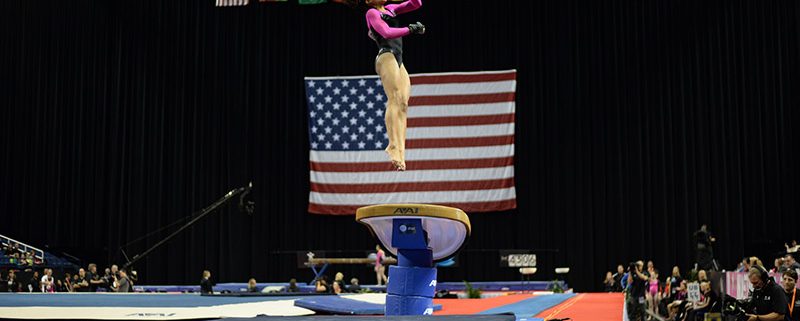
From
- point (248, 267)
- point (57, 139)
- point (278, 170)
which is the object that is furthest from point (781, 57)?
point (57, 139)

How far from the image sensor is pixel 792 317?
284 inches

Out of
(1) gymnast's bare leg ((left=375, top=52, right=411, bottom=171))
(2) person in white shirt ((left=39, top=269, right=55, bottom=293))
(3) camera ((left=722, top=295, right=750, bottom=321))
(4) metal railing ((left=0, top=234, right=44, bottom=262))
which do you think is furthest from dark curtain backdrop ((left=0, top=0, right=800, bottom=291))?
(1) gymnast's bare leg ((left=375, top=52, right=411, bottom=171))

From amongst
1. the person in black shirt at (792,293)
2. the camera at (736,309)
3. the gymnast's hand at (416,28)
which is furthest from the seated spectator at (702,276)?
the gymnast's hand at (416,28)

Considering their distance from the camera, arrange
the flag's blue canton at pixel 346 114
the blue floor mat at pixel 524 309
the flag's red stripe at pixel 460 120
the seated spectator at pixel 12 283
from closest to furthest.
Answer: the blue floor mat at pixel 524 309, the seated spectator at pixel 12 283, the flag's red stripe at pixel 460 120, the flag's blue canton at pixel 346 114

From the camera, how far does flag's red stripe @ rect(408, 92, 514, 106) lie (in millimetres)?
19766

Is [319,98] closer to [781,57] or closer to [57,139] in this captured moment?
[57,139]

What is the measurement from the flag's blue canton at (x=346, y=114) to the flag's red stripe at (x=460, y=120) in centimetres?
95

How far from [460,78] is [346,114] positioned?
115 inches

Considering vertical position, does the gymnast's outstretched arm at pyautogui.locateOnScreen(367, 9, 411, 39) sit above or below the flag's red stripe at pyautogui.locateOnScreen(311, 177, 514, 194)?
above

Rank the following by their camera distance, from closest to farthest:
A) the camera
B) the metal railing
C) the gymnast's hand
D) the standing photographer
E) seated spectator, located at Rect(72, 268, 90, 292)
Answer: the gymnast's hand → the camera → the standing photographer → seated spectator, located at Rect(72, 268, 90, 292) → the metal railing

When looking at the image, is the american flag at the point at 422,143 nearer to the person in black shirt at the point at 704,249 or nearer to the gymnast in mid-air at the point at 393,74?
the person in black shirt at the point at 704,249

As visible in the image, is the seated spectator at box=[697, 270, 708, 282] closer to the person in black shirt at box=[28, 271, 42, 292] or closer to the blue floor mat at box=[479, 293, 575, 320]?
the blue floor mat at box=[479, 293, 575, 320]

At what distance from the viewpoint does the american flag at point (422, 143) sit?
19750mm

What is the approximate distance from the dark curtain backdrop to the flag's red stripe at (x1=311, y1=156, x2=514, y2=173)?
0.86 meters
